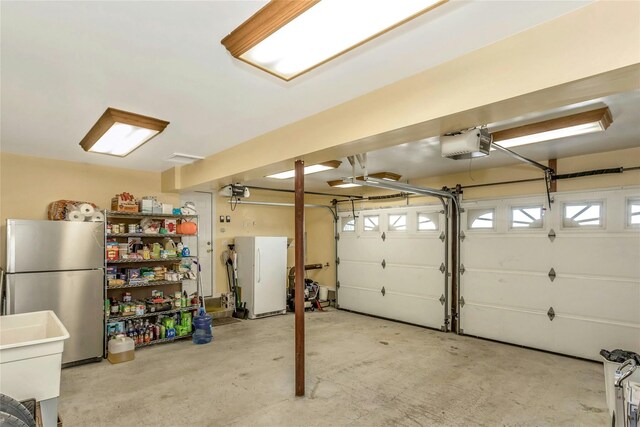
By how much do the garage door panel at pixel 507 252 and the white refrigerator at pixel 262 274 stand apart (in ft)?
11.5

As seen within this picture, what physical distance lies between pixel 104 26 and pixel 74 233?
330 cm

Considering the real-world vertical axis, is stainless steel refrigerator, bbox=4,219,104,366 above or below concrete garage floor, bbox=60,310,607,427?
above

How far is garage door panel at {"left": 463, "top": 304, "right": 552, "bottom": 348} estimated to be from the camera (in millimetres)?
4660

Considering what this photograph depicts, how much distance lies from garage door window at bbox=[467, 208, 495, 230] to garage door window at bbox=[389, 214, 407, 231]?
3.84ft

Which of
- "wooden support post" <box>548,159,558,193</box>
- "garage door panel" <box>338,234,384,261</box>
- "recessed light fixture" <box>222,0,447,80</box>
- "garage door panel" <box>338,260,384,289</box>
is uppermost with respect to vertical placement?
"recessed light fixture" <box>222,0,447,80</box>

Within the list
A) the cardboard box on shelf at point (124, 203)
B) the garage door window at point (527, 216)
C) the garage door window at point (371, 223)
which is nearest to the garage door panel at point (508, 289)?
the garage door window at point (527, 216)

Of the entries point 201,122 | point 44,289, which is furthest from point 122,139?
point 44,289

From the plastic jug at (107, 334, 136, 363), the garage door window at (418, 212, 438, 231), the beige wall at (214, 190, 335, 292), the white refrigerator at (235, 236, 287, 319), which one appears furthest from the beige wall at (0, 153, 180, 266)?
the garage door window at (418, 212, 438, 231)

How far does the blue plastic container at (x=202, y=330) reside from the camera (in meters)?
4.95

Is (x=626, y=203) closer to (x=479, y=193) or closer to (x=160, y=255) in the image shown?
(x=479, y=193)

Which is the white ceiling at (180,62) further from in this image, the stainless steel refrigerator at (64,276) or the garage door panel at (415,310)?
the garage door panel at (415,310)

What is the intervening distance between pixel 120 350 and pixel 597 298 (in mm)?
5974

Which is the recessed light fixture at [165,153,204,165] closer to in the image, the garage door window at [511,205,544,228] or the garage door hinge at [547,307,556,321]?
the garage door window at [511,205,544,228]

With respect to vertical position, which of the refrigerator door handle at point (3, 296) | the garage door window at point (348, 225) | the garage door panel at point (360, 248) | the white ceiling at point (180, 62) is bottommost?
the refrigerator door handle at point (3, 296)
